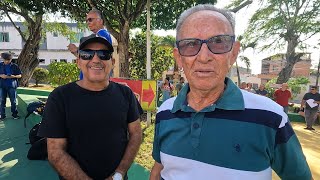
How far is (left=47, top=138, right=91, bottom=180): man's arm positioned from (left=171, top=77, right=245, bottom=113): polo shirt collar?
1.09 metres

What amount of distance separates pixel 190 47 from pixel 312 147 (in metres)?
8.97

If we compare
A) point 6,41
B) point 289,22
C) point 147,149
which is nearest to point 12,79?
point 147,149

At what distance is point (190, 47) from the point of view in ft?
4.92

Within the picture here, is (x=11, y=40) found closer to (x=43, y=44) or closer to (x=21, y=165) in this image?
(x=43, y=44)

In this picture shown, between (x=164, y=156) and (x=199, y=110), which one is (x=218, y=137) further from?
(x=164, y=156)

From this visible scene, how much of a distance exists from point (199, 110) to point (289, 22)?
27.8 metres

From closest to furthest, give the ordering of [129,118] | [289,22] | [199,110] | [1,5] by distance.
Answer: [199,110], [129,118], [1,5], [289,22]

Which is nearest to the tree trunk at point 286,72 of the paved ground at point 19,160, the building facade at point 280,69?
the paved ground at point 19,160

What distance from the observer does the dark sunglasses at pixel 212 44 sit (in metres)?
1.45

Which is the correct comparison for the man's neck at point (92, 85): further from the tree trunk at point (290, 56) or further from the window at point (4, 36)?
the window at point (4, 36)

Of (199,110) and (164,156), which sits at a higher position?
(199,110)

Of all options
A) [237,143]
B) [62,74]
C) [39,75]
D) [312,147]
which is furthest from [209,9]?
[39,75]

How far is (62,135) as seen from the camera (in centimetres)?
218

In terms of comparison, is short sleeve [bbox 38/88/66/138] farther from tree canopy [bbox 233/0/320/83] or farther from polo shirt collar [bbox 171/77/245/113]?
tree canopy [bbox 233/0/320/83]
